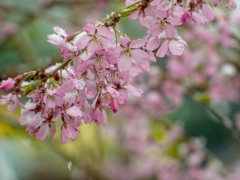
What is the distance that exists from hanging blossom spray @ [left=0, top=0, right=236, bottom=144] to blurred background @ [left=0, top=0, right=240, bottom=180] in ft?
2.12

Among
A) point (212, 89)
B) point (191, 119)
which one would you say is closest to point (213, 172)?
point (212, 89)

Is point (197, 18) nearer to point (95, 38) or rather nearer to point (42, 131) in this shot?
point (95, 38)

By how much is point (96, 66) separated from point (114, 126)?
4.91 feet

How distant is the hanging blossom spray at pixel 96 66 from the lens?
505 millimetres

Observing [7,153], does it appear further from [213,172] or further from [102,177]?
[213,172]

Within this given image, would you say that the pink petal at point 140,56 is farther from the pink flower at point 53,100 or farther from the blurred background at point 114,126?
the blurred background at point 114,126

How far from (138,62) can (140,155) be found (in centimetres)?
144

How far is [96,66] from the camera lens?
50cm

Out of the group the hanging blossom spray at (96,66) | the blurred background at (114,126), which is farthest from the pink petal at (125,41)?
the blurred background at (114,126)

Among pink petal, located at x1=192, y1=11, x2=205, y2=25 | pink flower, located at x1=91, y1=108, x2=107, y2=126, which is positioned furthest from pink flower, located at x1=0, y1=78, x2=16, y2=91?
pink petal, located at x1=192, y1=11, x2=205, y2=25

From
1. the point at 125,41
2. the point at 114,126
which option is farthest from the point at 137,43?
the point at 114,126

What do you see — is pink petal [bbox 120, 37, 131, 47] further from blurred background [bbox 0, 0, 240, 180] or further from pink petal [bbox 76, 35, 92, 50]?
blurred background [bbox 0, 0, 240, 180]

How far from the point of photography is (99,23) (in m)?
0.52

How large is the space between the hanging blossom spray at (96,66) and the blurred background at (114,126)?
2.12 ft
